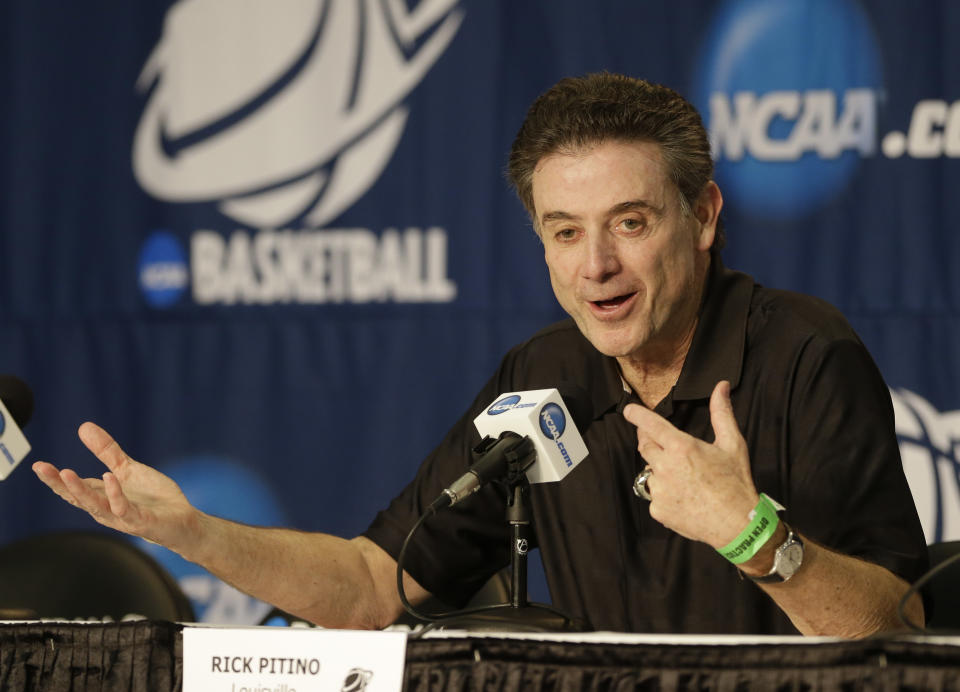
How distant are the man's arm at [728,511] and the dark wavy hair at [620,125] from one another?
63 cm

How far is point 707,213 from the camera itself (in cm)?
208

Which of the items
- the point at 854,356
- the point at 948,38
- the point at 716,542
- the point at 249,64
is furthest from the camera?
the point at 249,64

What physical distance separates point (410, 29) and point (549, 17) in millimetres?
424

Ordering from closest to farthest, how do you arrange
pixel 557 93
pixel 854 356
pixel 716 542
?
pixel 716 542 < pixel 854 356 < pixel 557 93

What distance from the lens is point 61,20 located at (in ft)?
11.8

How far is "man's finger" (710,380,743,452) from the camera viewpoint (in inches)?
56.6

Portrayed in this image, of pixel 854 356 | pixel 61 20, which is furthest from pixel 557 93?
pixel 61 20

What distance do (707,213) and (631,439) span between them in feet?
1.46

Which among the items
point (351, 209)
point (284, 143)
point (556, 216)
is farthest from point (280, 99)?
point (556, 216)

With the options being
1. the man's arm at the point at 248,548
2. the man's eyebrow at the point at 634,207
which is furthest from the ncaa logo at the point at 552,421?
the man's arm at the point at 248,548

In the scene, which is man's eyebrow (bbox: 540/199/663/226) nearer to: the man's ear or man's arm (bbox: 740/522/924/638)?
the man's ear

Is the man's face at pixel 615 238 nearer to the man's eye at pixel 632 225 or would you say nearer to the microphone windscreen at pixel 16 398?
the man's eye at pixel 632 225

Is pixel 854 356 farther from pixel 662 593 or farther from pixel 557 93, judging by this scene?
pixel 557 93

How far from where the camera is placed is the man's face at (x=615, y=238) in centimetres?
191
